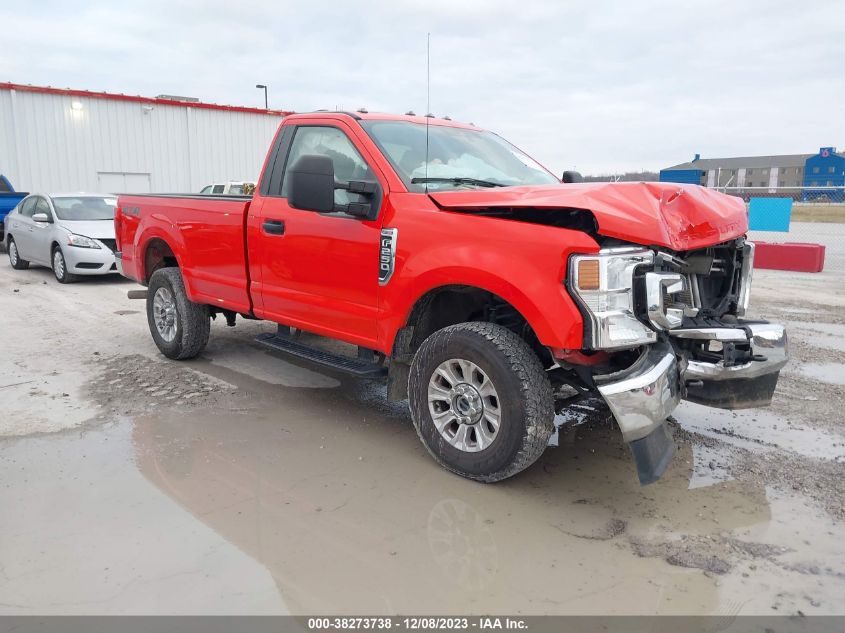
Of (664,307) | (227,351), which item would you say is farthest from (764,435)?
(227,351)

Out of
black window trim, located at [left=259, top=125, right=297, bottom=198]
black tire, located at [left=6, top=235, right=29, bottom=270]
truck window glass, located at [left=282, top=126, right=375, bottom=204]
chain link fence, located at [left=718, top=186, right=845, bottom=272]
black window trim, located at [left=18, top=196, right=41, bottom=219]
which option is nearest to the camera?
truck window glass, located at [left=282, top=126, right=375, bottom=204]

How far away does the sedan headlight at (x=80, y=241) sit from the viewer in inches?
439

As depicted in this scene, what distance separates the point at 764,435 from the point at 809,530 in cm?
137

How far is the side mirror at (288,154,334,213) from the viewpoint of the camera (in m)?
4.03

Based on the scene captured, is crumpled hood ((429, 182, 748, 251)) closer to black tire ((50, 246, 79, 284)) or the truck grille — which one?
the truck grille

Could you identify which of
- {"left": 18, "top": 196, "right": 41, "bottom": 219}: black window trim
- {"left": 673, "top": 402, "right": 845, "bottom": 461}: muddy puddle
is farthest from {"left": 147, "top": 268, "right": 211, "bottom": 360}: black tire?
{"left": 18, "top": 196, "right": 41, "bottom": 219}: black window trim

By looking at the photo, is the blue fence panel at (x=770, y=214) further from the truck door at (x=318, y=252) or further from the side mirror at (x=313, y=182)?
the side mirror at (x=313, y=182)

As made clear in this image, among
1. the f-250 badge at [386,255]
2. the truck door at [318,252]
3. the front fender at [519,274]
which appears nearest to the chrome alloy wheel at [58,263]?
the truck door at [318,252]

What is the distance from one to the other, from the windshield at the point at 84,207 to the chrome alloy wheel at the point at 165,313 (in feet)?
21.0

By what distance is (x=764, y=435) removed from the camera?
460cm

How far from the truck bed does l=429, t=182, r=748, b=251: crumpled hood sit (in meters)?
2.18

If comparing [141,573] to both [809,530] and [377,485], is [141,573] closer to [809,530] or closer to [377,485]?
[377,485]

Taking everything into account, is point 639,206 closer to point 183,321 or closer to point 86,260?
point 183,321

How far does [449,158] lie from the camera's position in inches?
185
